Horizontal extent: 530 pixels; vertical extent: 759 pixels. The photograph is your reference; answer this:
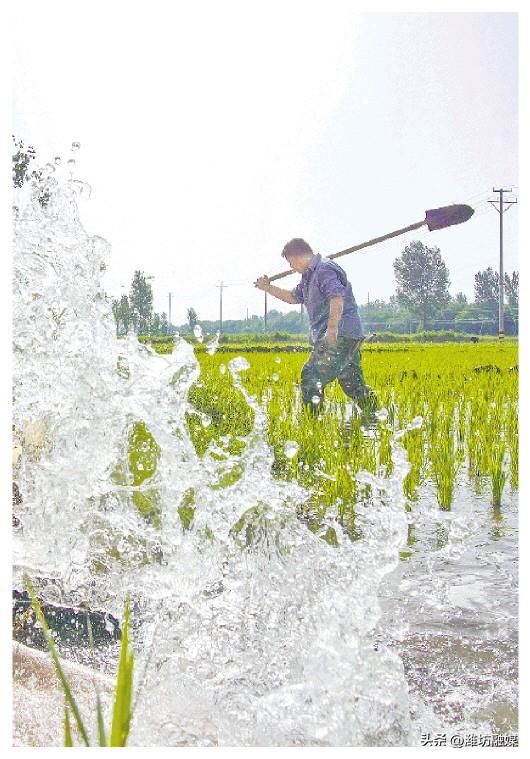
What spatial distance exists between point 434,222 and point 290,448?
78 centimetres

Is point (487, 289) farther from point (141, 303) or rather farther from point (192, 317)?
point (141, 303)

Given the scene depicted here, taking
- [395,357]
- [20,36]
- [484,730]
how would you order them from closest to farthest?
[484,730], [20,36], [395,357]

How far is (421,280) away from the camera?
85.6 inches

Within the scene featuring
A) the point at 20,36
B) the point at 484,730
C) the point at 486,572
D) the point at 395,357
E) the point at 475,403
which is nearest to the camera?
A: the point at 484,730

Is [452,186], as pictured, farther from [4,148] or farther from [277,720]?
[277,720]

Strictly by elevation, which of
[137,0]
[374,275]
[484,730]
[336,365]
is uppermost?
[137,0]

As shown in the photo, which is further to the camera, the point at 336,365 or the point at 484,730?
the point at 336,365

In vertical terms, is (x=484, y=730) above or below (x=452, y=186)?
below

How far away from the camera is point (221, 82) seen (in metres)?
2.18

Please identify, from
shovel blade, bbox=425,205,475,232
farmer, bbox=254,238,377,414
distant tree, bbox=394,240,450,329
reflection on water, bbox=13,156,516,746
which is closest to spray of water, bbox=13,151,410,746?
reflection on water, bbox=13,156,516,746

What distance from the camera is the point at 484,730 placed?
1610 millimetres

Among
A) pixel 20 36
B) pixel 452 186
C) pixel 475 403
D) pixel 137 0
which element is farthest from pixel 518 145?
pixel 20 36

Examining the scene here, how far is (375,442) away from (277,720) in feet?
3.16

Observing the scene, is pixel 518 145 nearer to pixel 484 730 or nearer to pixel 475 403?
pixel 475 403
